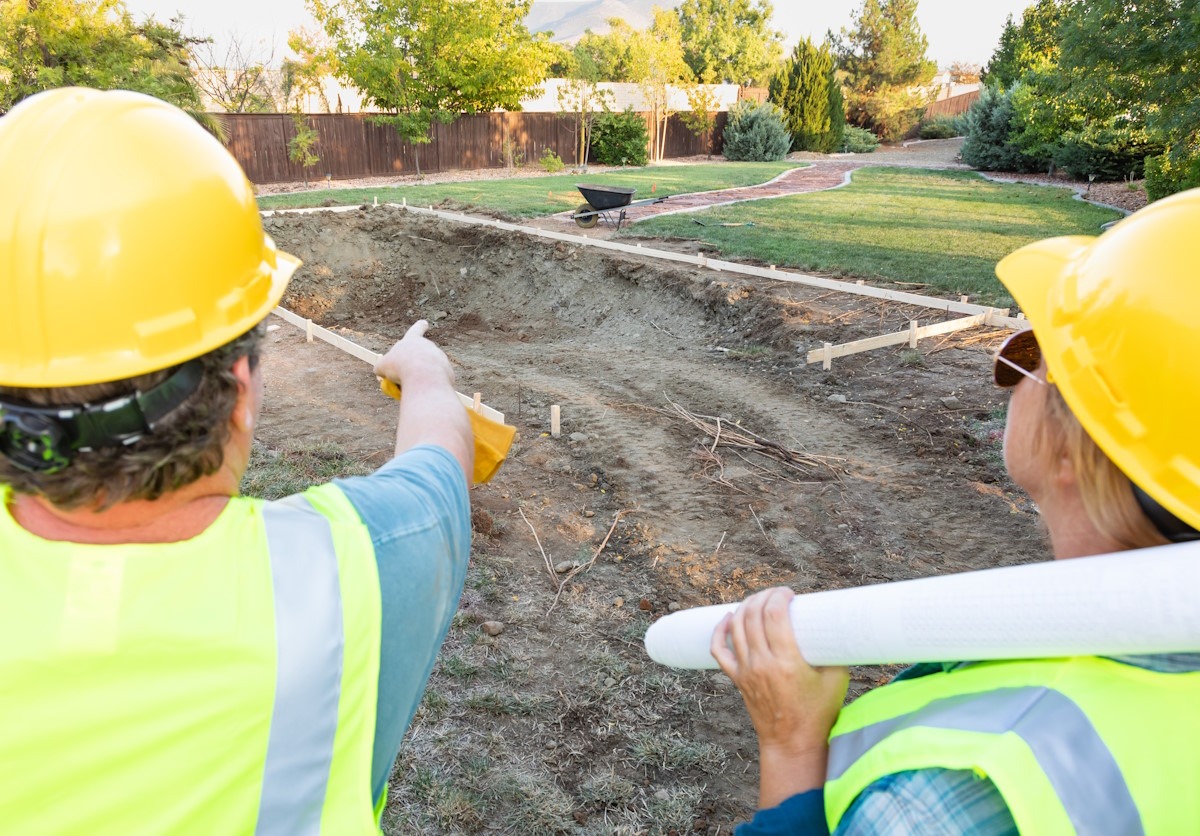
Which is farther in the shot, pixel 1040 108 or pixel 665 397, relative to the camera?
pixel 1040 108

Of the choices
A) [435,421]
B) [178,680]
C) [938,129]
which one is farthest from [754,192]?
[938,129]

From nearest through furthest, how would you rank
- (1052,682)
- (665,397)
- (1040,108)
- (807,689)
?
1. (1052,682)
2. (807,689)
3. (665,397)
4. (1040,108)

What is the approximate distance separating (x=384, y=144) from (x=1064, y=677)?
31819 millimetres

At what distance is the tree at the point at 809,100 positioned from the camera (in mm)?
43938

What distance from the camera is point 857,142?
46.4 meters

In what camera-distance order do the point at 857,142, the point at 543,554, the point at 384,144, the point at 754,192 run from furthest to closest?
the point at 857,142
the point at 384,144
the point at 754,192
the point at 543,554

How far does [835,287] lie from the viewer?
10711 millimetres

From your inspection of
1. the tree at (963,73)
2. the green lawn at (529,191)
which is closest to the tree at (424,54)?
the green lawn at (529,191)

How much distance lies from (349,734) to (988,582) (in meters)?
0.93

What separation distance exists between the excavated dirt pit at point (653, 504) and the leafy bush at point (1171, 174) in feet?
28.5

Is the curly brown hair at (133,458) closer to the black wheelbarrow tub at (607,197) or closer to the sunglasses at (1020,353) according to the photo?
the sunglasses at (1020,353)

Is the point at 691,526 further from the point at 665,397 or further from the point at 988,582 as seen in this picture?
the point at 988,582

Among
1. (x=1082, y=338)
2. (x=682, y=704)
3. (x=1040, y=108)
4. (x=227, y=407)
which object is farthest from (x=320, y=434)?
(x=1040, y=108)

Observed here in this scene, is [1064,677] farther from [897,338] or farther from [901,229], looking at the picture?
[901,229]
